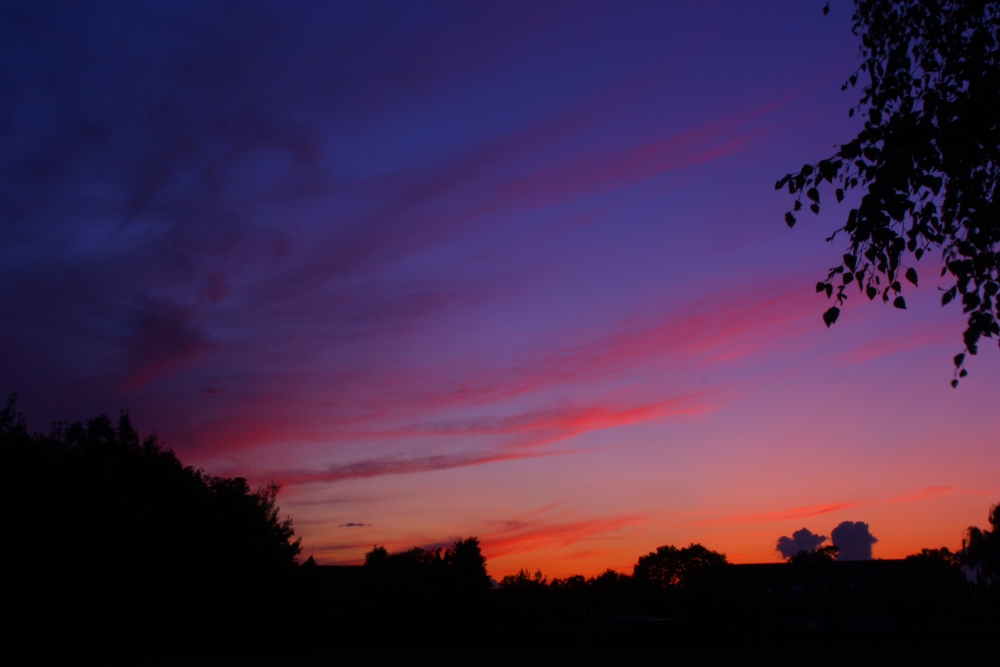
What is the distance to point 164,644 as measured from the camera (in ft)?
124

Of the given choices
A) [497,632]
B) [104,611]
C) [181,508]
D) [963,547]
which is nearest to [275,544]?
[181,508]

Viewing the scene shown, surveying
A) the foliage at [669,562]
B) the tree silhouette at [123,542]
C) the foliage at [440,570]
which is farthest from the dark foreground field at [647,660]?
the foliage at [669,562]

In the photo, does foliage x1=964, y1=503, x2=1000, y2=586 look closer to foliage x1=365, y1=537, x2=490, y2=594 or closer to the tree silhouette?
foliage x1=365, y1=537, x2=490, y2=594

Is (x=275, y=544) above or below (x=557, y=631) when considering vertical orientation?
above

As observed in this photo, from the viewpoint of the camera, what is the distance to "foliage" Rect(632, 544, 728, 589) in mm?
136125

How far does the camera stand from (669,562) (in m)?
139

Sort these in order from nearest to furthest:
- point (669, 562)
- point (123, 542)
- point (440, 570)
Answer: point (123, 542) → point (440, 570) → point (669, 562)

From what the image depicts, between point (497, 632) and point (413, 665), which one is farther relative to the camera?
point (497, 632)

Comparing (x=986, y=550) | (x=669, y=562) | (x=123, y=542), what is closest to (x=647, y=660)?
(x=123, y=542)

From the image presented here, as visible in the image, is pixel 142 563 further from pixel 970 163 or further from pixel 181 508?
pixel 970 163

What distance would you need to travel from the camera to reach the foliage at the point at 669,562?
136 meters

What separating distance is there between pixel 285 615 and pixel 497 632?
1538 centimetres

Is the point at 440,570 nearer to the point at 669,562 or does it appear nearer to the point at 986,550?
the point at 986,550

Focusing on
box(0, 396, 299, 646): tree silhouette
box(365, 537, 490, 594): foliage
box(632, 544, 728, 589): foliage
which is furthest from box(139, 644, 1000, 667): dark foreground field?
box(632, 544, 728, 589): foliage
